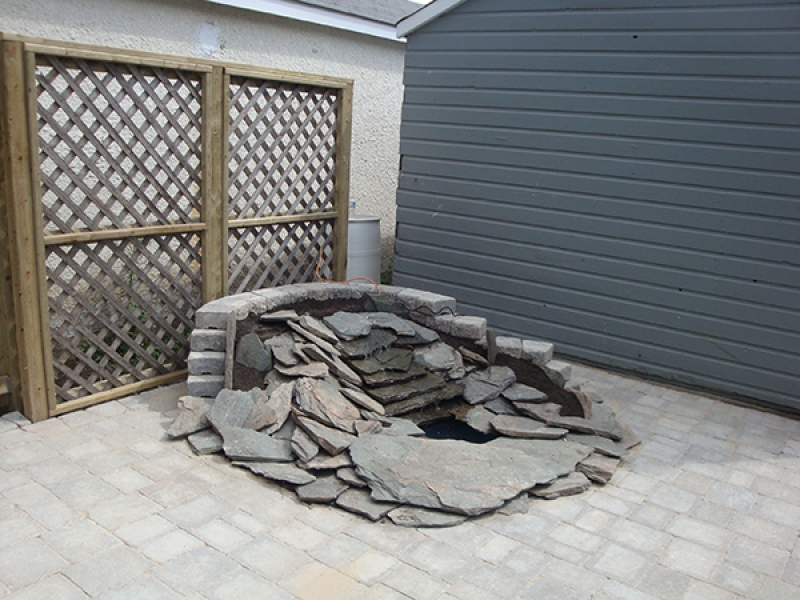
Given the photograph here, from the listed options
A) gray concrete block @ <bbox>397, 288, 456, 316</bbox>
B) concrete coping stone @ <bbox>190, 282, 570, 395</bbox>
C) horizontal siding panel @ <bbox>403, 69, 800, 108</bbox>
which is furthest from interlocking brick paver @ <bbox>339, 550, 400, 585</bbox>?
horizontal siding panel @ <bbox>403, 69, 800, 108</bbox>

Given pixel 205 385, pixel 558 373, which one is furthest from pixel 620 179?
pixel 205 385

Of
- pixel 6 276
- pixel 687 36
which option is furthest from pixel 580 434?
pixel 6 276

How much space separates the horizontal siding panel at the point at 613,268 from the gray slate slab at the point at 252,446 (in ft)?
9.93

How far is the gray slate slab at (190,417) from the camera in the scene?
13.3ft

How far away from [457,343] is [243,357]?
1.57 metres

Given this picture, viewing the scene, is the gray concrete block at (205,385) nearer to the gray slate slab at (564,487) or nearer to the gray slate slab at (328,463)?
the gray slate slab at (328,463)

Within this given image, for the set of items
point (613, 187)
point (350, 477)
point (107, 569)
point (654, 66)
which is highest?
point (654, 66)

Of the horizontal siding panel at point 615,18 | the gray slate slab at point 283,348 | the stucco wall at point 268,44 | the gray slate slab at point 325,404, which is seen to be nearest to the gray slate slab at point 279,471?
the gray slate slab at point 325,404

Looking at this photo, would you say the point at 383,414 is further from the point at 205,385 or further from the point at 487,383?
the point at 205,385

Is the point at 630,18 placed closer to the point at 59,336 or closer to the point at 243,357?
the point at 243,357

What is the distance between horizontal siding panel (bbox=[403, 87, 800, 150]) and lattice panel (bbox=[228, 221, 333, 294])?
1619mm

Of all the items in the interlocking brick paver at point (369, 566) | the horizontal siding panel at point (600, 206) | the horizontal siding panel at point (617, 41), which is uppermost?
the horizontal siding panel at point (617, 41)

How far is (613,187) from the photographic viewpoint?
5559mm

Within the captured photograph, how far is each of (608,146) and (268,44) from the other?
3347 millimetres
